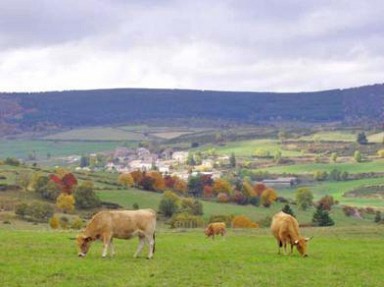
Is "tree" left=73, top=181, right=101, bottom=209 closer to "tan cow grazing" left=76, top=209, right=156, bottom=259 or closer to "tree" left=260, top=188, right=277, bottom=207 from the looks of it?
"tree" left=260, top=188, right=277, bottom=207

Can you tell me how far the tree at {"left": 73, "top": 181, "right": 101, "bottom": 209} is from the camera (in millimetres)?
134000

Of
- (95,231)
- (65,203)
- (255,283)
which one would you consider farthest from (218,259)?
(65,203)

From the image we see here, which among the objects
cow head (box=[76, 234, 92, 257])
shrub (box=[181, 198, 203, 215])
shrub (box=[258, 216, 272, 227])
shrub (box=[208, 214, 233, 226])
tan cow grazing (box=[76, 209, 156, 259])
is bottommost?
shrub (box=[258, 216, 272, 227])

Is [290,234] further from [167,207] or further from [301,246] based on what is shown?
[167,207]

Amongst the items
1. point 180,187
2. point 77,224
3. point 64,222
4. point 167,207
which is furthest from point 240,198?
point 77,224

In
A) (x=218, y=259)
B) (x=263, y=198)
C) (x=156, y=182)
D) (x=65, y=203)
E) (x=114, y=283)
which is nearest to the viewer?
(x=114, y=283)

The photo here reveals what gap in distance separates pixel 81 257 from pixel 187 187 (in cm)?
14674

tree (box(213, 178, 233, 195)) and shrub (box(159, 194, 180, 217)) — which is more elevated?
tree (box(213, 178, 233, 195))

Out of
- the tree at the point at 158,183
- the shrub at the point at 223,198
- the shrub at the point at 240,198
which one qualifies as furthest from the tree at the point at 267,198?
the tree at the point at 158,183

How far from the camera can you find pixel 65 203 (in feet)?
429

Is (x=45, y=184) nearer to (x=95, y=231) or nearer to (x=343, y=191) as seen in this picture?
(x=343, y=191)

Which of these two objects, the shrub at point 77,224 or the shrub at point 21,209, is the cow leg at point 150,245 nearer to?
the shrub at point 77,224

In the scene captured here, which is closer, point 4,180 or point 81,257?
point 81,257

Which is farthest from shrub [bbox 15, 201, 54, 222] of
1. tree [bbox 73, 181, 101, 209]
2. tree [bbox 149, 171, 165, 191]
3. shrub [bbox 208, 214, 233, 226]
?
tree [bbox 149, 171, 165, 191]
